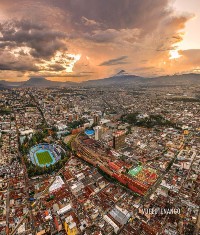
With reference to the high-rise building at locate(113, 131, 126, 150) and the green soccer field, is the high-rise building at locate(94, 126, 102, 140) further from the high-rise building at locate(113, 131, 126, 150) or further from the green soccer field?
the green soccer field

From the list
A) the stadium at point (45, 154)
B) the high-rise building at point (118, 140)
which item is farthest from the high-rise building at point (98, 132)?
the stadium at point (45, 154)

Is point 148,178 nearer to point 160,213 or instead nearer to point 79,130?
point 160,213

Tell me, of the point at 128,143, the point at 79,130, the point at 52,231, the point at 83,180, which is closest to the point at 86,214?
the point at 52,231

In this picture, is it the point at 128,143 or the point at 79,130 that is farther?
the point at 79,130

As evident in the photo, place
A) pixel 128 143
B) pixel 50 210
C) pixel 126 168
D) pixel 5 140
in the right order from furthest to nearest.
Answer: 1. pixel 5 140
2. pixel 128 143
3. pixel 126 168
4. pixel 50 210

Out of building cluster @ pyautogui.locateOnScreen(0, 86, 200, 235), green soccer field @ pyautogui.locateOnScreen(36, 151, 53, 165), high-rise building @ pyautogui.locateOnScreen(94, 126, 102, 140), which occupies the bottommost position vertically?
green soccer field @ pyautogui.locateOnScreen(36, 151, 53, 165)

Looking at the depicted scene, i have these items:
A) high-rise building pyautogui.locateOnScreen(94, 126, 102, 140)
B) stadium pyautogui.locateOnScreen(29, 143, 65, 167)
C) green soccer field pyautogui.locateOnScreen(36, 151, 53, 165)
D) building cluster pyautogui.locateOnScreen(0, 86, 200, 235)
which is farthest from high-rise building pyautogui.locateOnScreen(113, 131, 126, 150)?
green soccer field pyautogui.locateOnScreen(36, 151, 53, 165)

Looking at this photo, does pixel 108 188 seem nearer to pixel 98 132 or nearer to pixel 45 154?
pixel 98 132

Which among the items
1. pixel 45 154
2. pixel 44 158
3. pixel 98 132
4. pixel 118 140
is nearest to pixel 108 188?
pixel 118 140

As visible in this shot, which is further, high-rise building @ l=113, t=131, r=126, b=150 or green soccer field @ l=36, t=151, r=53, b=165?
high-rise building @ l=113, t=131, r=126, b=150
